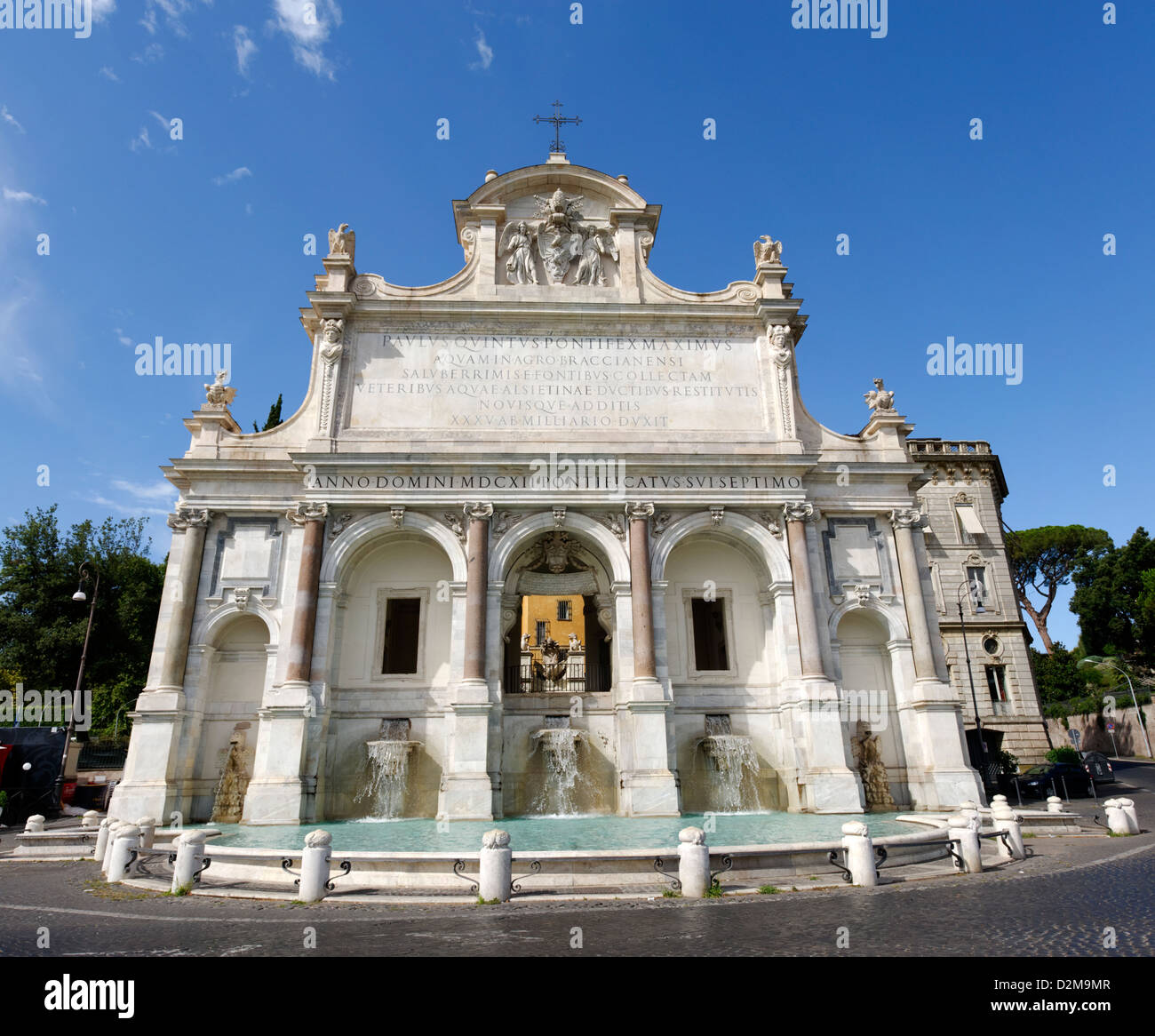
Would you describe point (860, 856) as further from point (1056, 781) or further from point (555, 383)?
point (1056, 781)

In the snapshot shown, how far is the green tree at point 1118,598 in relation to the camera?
48.6m

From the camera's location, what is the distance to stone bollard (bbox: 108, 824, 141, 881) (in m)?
12.2

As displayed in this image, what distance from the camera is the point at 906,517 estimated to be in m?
22.3

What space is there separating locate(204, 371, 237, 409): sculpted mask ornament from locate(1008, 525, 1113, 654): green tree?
58.8 metres

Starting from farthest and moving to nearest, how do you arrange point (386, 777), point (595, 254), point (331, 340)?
point (595, 254) → point (331, 340) → point (386, 777)

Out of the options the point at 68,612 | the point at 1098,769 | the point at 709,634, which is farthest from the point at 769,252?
the point at 68,612

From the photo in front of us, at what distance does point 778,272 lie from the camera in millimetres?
24000

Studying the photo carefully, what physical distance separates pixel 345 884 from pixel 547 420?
14686 millimetres

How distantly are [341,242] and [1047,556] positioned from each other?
199 ft

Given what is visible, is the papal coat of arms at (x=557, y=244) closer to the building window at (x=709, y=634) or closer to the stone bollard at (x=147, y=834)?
the building window at (x=709, y=634)

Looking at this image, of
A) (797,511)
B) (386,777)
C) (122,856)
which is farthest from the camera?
(797,511)

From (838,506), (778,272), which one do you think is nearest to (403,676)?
(838,506)
